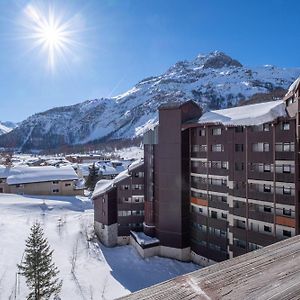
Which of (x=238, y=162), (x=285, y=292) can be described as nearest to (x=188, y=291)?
(x=285, y=292)

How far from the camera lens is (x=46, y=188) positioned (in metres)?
61.6

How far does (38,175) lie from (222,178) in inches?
1762

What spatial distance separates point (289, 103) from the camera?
82.1 feet

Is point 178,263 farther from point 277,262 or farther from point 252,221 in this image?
point 277,262

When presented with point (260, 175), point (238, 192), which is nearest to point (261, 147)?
point (260, 175)

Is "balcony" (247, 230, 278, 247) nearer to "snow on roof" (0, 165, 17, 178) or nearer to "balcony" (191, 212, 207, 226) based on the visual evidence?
"balcony" (191, 212, 207, 226)

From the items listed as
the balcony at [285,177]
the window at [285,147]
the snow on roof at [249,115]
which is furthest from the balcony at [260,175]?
the snow on roof at [249,115]

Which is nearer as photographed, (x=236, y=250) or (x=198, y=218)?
(x=236, y=250)

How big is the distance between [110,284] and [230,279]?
27.3m

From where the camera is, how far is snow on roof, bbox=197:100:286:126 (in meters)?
24.5

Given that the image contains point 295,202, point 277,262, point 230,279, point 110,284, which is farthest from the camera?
point 110,284

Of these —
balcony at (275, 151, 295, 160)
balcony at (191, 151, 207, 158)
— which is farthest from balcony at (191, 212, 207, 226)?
balcony at (275, 151, 295, 160)

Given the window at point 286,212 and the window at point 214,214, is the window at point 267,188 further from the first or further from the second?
the window at point 214,214

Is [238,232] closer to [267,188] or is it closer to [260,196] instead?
[260,196]
